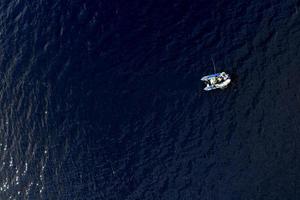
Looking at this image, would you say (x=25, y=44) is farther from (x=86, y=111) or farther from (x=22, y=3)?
(x=86, y=111)

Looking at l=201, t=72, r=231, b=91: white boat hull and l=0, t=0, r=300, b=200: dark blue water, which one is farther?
l=201, t=72, r=231, b=91: white boat hull

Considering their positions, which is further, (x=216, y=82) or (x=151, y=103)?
(x=151, y=103)

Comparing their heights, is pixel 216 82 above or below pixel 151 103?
above

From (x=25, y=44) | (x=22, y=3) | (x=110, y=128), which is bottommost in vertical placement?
(x=110, y=128)

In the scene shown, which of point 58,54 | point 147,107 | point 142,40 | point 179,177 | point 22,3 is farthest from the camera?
point 22,3

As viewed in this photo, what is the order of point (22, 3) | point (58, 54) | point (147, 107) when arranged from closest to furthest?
point (147, 107) < point (58, 54) < point (22, 3)

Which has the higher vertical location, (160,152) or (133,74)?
(133,74)

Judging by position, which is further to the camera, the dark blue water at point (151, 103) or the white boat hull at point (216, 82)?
the white boat hull at point (216, 82)

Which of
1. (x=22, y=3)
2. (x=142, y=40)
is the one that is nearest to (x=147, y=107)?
(x=142, y=40)
